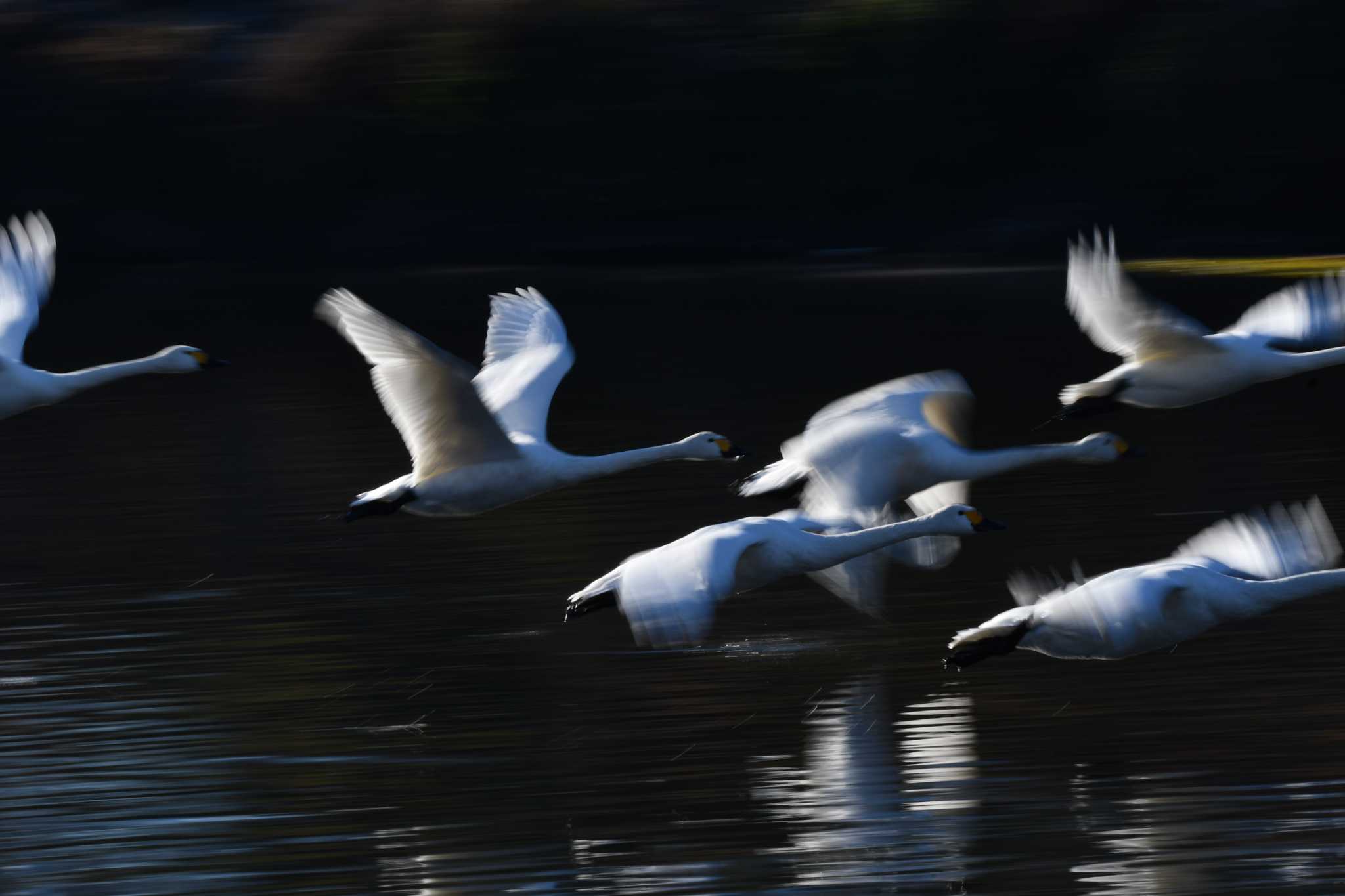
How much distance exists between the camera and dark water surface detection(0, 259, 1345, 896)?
8.61 metres

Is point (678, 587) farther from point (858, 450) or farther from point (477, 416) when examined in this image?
point (477, 416)

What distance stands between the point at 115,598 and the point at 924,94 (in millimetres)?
35067

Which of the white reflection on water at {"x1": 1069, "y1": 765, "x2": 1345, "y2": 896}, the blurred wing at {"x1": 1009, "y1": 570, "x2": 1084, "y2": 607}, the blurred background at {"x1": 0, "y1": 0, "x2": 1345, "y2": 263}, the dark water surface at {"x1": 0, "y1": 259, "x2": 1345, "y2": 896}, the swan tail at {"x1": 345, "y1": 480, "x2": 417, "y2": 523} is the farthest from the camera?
the blurred background at {"x1": 0, "y1": 0, "x2": 1345, "y2": 263}

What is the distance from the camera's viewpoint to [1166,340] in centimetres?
1269

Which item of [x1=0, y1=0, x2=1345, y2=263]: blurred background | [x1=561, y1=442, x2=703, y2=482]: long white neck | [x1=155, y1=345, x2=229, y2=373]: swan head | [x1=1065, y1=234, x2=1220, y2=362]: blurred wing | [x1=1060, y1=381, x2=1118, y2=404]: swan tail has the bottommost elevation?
[x1=561, y1=442, x2=703, y2=482]: long white neck

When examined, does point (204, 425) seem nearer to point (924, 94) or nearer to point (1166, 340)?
point (1166, 340)

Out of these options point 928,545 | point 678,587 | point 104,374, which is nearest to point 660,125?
point 104,374

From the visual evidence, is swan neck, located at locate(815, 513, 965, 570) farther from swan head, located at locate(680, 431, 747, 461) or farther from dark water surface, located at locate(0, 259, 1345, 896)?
swan head, located at locate(680, 431, 747, 461)

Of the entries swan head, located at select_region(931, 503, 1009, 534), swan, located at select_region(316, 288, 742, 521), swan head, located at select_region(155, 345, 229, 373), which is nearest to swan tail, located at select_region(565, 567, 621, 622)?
swan, located at select_region(316, 288, 742, 521)

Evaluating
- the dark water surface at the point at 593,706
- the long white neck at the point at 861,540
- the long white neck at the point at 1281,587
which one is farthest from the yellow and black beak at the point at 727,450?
the long white neck at the point at 1281,587

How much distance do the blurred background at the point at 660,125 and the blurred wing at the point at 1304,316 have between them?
94.0 ft

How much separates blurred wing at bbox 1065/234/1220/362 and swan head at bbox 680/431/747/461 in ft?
6.32

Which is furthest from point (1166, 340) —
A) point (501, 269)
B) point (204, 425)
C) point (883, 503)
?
point (501, 269)

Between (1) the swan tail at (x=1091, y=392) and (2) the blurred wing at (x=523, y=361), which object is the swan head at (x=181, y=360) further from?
(1) the swan tail at (x=1091, y=392)
